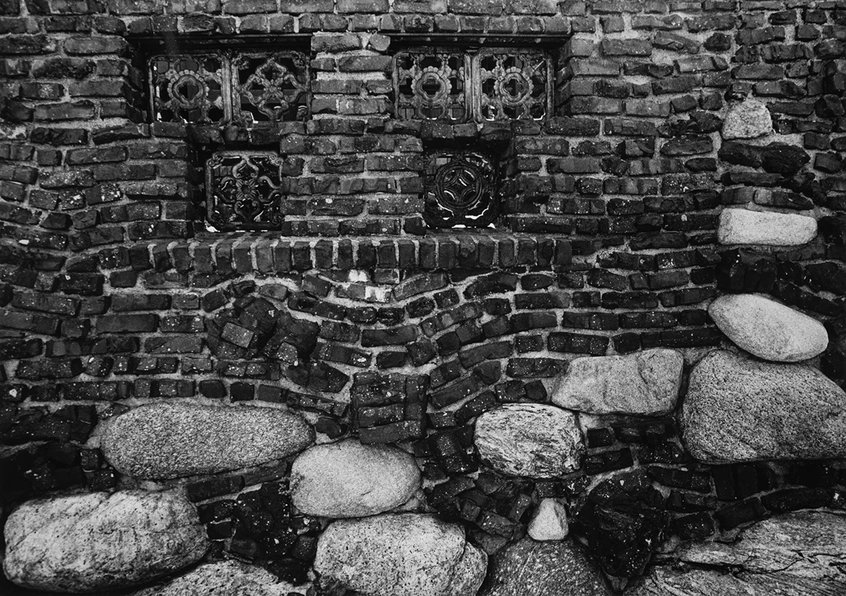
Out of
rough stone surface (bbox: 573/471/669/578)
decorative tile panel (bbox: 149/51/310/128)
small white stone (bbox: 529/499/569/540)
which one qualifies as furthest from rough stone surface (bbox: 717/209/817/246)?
decorative tile panel (bbox: 149/51/310/128)

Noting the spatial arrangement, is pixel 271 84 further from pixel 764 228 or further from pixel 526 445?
pixel 764 228

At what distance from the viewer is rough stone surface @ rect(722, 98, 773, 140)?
105 inches

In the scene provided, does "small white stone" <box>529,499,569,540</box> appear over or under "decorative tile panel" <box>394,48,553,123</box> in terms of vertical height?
under

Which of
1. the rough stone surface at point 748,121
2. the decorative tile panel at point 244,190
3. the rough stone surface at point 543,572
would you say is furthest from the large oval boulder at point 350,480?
the rough stone surface at point 748,121

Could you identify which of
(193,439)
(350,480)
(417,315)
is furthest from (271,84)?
(350,480)

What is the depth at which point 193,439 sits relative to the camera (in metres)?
2.49

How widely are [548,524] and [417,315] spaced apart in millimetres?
1084

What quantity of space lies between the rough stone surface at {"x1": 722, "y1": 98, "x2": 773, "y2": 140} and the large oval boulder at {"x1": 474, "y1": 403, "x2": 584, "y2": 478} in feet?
5.23

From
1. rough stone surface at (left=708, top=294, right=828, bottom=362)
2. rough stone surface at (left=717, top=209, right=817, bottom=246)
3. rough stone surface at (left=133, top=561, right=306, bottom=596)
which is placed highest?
rough stone surface at (left=717, top=209, right=817, bottom=246)

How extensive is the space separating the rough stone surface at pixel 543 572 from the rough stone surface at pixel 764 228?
1.58 metres

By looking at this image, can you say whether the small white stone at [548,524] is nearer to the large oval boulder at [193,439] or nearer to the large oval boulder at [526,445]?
the large oval boulder at [526,445]

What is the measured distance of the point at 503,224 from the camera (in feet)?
9.18

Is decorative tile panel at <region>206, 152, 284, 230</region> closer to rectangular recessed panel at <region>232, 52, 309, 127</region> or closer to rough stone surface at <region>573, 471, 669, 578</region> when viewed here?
rectangular recessed panel at <region>232, 52, 309, 127</region>

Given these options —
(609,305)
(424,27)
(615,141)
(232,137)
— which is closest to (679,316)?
(609,305)
